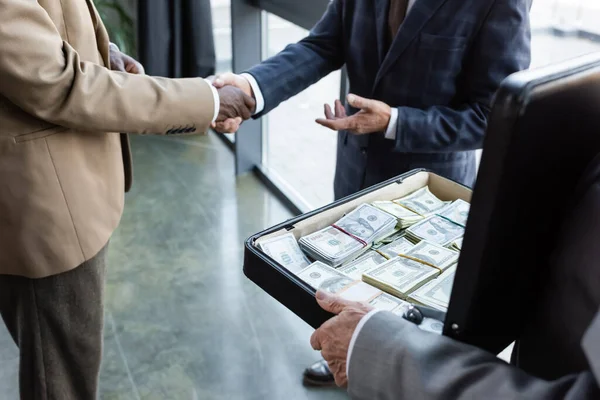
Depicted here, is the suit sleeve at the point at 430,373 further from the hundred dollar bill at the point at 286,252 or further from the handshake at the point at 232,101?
the handshake at the point at 232,101

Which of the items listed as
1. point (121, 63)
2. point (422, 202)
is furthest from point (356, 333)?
point (121, 63)

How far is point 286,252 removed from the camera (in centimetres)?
106

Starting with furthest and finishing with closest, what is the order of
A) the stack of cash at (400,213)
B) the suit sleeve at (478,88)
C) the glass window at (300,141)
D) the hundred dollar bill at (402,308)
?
the glass window at (300,141)
the suit sleeve at (478,88)
the stack of cash at (400,213)
the hundred dollar bill at (402,308)

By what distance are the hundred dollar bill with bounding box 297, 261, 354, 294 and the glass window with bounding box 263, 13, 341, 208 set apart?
210 cm

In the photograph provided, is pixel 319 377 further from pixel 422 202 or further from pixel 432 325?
pixel 432 325

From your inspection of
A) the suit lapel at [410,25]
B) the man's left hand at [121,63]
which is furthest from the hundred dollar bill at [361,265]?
the man's left hand at [121,63]

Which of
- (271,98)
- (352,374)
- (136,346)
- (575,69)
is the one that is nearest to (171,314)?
(136,346)

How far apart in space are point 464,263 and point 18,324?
1180mm

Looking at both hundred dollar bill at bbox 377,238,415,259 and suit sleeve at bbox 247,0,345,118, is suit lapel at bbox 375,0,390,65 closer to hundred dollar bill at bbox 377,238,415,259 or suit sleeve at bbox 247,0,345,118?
suit sleeve at bbox 247,0,345,118

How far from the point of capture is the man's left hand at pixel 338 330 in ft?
2.79

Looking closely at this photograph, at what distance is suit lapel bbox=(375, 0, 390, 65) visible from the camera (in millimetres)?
1420

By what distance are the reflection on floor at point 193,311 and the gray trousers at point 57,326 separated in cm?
56

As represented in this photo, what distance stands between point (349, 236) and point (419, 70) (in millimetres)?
539

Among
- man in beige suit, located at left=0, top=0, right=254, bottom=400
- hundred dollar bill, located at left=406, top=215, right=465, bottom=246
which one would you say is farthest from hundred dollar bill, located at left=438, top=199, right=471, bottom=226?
man in beige suit, located at left=0, top=0, right=254, bottom=400
